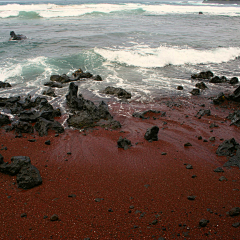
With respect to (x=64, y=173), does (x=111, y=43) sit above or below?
above

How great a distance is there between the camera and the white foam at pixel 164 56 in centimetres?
1733

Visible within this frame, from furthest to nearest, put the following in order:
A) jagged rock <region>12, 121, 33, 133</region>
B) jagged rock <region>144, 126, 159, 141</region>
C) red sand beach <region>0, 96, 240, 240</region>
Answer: jagged rock <region>12, 121, 33, 133</region>
jagged rock <region>144, 126, 159, 141</region>
red sand beach <region>0, 96, 240, 240</region>

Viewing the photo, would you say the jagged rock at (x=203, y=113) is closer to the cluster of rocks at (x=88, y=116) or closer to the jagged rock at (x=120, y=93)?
the cluster of rocks at (x=88, y=116)

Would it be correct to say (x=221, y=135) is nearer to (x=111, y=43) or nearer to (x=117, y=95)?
(x=117, y=95)

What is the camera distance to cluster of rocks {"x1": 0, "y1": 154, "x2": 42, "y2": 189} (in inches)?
181

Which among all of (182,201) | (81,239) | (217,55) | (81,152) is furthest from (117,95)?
(217,55)

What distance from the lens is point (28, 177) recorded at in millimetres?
4641

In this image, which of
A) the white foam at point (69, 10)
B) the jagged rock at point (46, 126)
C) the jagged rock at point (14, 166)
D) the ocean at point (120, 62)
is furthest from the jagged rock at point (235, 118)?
the white foam at point (69, 10)

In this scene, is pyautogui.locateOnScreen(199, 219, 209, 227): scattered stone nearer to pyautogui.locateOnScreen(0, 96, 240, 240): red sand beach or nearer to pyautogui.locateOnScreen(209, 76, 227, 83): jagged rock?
pyautogui.locateOnScreen(0, 96, 240, 240): red sand beach

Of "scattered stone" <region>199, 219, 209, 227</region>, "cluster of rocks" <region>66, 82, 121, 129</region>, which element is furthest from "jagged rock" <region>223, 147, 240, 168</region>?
"cluster of rocks" <region>66, 82, 121, 129</region>

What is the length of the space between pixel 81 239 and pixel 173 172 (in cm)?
273

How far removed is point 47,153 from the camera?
235 inches

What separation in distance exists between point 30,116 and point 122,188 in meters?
4.80

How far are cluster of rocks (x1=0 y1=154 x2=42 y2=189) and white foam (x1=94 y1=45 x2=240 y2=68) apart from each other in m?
13.4
